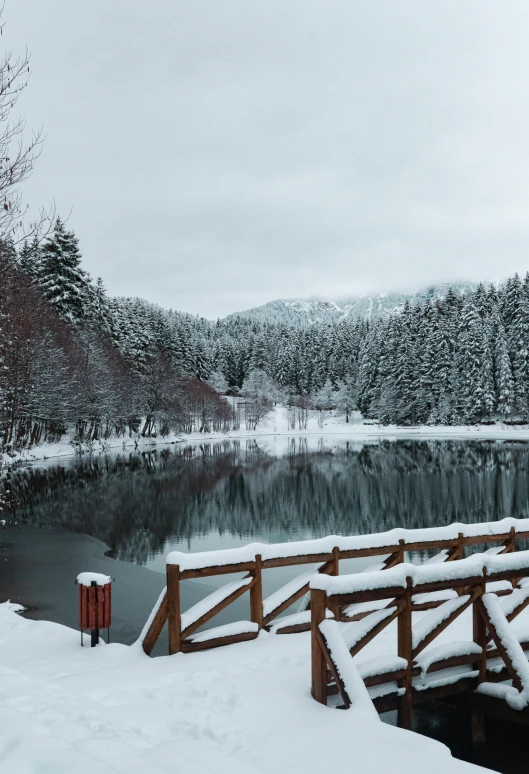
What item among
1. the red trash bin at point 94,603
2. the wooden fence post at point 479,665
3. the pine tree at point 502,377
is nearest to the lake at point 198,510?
the wooden fence post at point 479,665

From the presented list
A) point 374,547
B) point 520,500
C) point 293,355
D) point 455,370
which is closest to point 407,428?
point 455,370

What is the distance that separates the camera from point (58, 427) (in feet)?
162

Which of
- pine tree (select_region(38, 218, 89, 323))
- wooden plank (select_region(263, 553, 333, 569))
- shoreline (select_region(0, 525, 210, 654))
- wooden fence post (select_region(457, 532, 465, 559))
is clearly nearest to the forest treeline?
pine tree (select_region(38, 218, 89, 323))

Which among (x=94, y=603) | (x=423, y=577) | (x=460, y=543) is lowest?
(x=94, y=603)

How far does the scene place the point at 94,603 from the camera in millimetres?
7461

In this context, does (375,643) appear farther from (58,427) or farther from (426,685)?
(58,427)

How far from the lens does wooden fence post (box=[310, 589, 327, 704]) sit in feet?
17.6

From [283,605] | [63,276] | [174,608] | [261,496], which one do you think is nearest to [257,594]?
[283,605]

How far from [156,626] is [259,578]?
1.38 m

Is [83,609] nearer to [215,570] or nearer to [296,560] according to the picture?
[215,570]

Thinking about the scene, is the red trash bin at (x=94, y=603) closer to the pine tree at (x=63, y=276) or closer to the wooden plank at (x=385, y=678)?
the wooden plank at (x=385, y=678)

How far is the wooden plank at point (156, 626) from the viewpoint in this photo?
6973 millimetres

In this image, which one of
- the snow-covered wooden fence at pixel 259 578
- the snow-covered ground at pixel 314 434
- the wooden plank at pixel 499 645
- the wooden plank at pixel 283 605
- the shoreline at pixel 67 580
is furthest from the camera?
the snow-covered ground at pixel 314 434

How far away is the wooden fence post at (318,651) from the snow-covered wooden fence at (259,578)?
1356 millimetres
